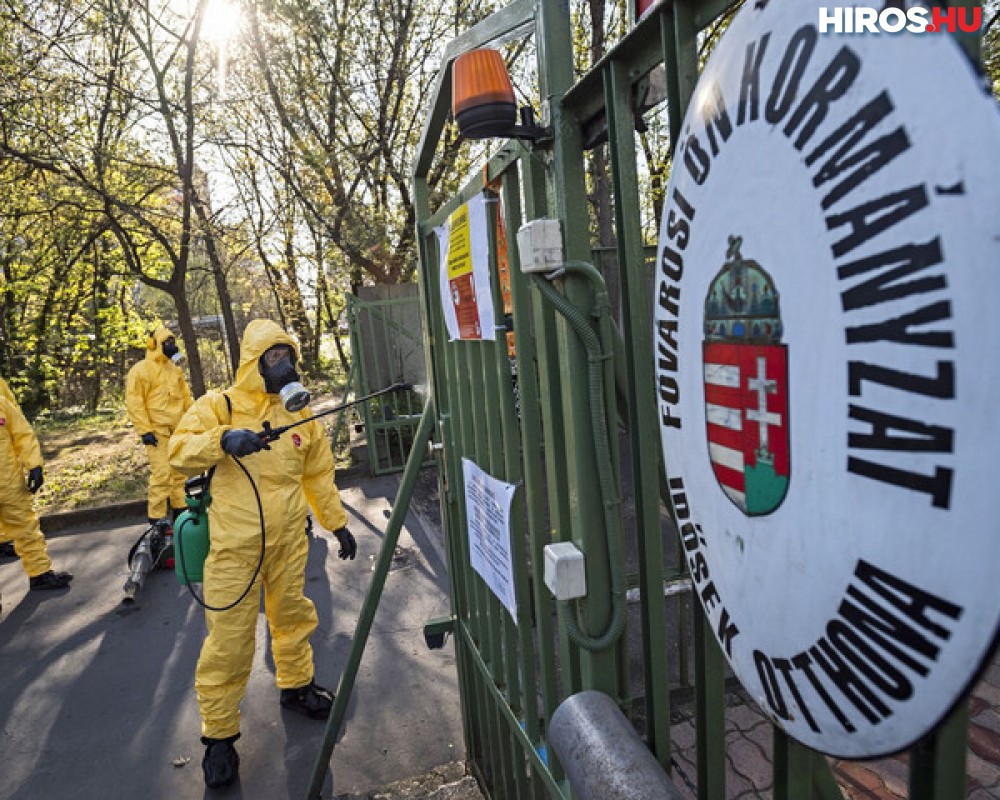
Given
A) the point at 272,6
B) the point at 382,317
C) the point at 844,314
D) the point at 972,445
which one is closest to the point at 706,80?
the point at 844,314

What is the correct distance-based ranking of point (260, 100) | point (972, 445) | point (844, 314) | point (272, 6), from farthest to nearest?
point (260, 100) < point (272, 6) < point (844, 314) < point (972, 445)

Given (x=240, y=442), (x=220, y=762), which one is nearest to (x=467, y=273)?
(x=240, y=442)

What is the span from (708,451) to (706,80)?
457mm

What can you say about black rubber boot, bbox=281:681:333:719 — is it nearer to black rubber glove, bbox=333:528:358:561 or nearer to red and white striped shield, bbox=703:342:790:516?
black rubber glove, bbox=333:528:358:561

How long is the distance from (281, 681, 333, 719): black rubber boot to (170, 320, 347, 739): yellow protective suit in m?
0.40

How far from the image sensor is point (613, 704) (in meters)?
1.23

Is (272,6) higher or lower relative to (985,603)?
higher

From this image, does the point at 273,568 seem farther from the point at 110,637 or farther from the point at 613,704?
the point at 613,704

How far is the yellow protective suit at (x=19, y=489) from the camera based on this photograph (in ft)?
17.4

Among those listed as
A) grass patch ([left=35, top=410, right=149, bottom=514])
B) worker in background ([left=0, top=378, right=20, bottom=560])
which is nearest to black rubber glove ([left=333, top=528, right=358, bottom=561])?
worker in background ([left=0, top=378, right=20, bottom=560])

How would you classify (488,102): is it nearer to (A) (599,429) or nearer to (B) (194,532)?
(A) (599,429)

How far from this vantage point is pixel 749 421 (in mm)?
712

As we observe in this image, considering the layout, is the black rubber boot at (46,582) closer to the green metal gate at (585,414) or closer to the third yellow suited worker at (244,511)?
the third yellow suited worker at (244,511)

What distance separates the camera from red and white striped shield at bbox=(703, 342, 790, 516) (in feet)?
2.17
